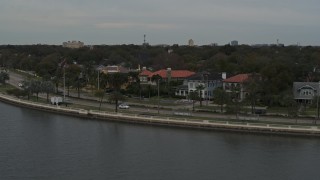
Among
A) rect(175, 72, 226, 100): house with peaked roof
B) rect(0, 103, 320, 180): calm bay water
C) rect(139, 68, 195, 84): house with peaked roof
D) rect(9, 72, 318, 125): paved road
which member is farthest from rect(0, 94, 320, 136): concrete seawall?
rect(139, 68, 195, 84): house with peaked roof

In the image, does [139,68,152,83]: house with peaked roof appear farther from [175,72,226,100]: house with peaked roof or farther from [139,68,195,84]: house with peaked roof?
[175,72,226,100]: house with peaked roof

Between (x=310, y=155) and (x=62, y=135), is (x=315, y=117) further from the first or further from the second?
(x=62, y=135)

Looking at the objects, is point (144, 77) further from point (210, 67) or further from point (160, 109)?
point (160, 109)

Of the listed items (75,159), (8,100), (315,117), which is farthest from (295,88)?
(8,100)

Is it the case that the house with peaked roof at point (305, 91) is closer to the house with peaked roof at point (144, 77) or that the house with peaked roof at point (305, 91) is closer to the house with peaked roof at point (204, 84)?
the house with peaked roof at point (204, 84)

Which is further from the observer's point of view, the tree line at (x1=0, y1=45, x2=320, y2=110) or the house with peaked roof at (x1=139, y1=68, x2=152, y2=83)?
the house with peaked roof at (x1=139, y1=68, x2=152, y2=83)

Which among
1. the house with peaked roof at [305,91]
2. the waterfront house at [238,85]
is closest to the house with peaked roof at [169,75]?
the waterfront house at [238,85]
